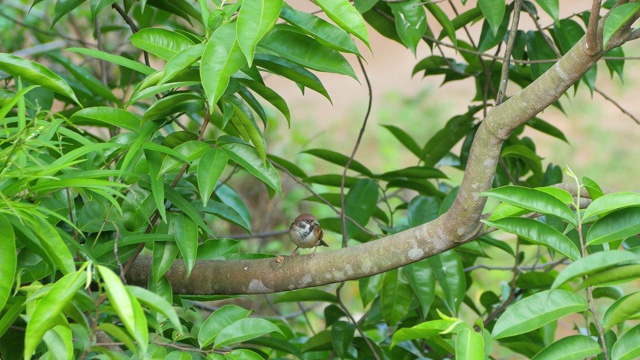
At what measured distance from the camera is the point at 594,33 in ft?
3.64

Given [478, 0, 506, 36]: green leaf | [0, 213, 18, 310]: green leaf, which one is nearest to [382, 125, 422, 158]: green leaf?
[478, 0, 506, 36]: green leaf

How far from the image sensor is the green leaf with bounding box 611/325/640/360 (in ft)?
3.37

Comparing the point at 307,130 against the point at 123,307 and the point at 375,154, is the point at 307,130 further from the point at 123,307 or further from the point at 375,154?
the point at 123,307

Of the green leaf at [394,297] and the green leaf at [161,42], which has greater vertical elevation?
the green leaf at [161,42]

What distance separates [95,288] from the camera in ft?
5.19

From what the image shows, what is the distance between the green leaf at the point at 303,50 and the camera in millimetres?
1258

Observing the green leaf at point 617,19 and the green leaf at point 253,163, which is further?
the green leaf at point 253,163

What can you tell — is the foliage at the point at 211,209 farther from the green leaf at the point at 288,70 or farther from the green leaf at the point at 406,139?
the green leaf at the point at 406,139

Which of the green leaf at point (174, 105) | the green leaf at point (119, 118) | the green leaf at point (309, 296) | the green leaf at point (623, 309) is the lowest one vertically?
the green leaf at point (309, 296)

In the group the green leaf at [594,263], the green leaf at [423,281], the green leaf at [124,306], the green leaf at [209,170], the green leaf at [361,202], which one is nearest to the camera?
the green leaf at [124,306]

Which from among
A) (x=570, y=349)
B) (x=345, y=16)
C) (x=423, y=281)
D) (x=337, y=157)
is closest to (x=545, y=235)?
(x=570, y=349)

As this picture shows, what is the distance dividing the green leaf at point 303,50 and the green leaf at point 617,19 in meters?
0.39

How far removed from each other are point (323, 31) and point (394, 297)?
849 millimetres

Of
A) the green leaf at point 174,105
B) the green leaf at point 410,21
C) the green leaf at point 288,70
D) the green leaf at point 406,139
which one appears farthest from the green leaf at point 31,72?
the green leaf at point 406,139
